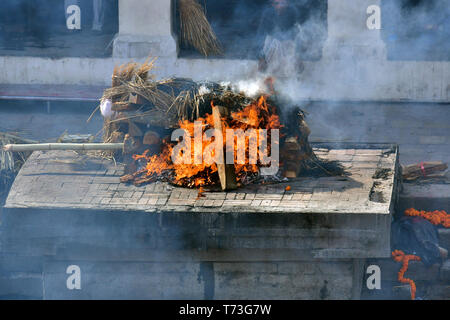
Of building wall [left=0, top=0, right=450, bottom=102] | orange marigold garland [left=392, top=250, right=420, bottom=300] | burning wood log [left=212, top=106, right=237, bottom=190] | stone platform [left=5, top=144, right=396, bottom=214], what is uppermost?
building wall [left=0, top=0, right=450, bottom=102]

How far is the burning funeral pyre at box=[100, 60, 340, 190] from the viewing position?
8766 mm

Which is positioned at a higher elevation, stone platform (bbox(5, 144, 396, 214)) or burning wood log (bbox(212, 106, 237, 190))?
burning wood log (bbox(212, 106, 237, 190))

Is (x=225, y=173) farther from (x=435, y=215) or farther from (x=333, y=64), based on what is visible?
(x=333, y=64)

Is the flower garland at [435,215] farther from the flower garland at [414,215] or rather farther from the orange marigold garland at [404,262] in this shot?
the orange marigold garland at [404,262]

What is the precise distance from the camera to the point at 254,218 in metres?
7.78

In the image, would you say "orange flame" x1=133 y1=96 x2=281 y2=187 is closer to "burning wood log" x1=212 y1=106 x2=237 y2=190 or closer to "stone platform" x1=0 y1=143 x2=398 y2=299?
"burning wood log" x1=212 y1=106 x2=237 y2=190

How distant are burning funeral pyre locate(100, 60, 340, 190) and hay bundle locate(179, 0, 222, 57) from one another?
18.8 feet

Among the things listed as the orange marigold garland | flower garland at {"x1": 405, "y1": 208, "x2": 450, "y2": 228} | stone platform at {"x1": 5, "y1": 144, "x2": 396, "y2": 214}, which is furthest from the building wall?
the orange marigold garland

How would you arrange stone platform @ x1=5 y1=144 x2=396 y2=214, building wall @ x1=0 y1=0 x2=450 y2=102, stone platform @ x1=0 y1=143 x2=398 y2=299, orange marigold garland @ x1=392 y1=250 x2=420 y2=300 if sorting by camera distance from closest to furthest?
1. stone platform @ x1=0 y1=143 x2=398 y2=299
2. stone platform @ x1=5 y1=144 x2=396 y2=214
3. orange marigold garland @ x1=392 y1=250 x2=420 y2=300
4. building wall @ x1=0 y1=0 x2=450 y2=102

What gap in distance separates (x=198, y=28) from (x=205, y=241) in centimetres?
790

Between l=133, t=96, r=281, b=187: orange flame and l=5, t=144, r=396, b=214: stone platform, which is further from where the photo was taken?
l=133, t=96, r=281, b=187: orange flame

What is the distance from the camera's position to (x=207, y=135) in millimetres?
8844

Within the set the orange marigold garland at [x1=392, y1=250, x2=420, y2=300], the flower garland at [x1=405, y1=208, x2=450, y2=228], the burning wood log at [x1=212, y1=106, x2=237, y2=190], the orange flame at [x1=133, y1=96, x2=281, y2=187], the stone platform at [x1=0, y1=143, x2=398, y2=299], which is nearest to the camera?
the stone platform at [x1=0, y1=143, x2=398, y2=299]

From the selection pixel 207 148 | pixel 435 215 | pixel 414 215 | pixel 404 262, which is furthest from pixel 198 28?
pixel 404 262
